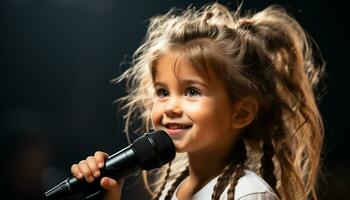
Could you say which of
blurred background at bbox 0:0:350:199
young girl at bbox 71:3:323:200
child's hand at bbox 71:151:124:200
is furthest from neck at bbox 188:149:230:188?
blurred background at bbox 0:0:350:199

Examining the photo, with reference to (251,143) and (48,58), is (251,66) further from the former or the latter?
(48,58)

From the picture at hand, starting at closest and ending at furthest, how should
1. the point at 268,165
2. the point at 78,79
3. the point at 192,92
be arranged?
the point at 192,92, the point at 268,165, the point at 78,79

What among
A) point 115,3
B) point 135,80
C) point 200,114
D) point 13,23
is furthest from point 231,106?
point 13,23

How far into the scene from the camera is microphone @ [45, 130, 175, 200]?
848 mm

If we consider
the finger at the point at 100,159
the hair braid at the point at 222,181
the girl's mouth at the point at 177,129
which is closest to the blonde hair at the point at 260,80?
the hair braid at the point at 222,181

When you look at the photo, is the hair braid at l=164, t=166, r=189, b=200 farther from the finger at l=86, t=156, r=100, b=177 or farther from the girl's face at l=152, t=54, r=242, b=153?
the finger at l=86, t=156, r=100, b=177

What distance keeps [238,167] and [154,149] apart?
0.19 m

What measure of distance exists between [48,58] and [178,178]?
0.52 meters

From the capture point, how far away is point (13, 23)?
137 centimetres

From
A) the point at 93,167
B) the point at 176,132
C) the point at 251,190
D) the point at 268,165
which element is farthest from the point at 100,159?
the point at 268,165

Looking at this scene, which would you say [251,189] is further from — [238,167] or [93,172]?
[93,172]

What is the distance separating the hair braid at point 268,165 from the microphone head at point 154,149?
0.25 m

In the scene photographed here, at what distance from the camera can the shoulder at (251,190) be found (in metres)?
0.91

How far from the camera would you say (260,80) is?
1036 mm
